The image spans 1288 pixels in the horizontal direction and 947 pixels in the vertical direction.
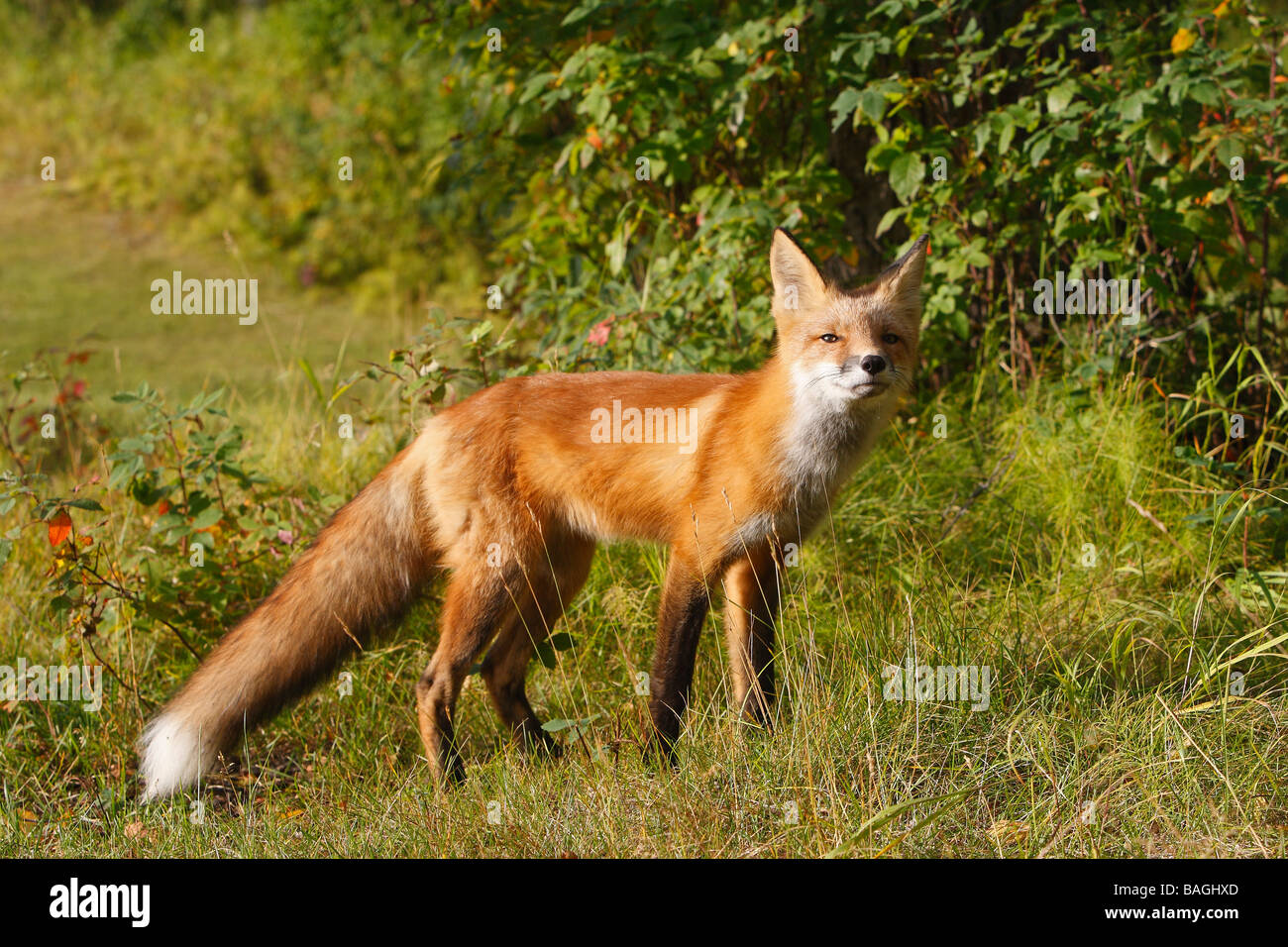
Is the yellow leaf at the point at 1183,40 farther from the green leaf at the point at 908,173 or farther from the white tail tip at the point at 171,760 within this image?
the white tail tip at the point at 171,760

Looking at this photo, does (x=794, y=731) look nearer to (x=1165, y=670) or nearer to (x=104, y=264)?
(x=1165, y=670)

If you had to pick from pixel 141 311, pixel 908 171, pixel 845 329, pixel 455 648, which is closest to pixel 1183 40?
pixel 908 171

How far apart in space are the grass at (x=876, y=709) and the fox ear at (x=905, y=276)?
0.89 m

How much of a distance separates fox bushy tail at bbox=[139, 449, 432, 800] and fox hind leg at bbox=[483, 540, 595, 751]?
0.39m

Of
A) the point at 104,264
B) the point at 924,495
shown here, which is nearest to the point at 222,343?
the point at 104,264

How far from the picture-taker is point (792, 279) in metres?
3.85

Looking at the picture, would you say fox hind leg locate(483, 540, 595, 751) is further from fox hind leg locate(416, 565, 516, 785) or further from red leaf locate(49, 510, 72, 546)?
red leaf locate(49, 510, 72, 546)

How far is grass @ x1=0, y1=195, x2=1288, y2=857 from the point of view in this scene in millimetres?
Answer: 3176

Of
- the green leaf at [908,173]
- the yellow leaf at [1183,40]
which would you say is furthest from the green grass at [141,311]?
the yellow leaf at [1183,40]

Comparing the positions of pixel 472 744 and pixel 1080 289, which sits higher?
pixel 1080 289

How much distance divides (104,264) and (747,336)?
24.4ft

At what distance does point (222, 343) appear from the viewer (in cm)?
909

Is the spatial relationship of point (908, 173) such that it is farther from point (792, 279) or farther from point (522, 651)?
point (522, 651)

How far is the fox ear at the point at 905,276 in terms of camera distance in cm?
371
